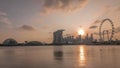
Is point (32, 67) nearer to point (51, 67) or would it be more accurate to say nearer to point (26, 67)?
point (26, 67)

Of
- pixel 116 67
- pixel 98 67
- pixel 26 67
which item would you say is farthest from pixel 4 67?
pixel 116 67

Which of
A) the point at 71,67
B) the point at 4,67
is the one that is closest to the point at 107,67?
the point at 71,67

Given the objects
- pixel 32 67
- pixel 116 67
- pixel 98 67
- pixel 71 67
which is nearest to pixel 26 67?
pixel 32 67

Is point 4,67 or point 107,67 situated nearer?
point 107,67

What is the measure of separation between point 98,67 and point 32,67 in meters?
15.2

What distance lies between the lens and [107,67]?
155 ft

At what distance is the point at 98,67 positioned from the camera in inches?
1873

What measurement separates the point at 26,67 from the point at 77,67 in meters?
11.9

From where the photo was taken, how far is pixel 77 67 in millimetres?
48375

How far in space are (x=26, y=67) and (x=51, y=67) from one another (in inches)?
229

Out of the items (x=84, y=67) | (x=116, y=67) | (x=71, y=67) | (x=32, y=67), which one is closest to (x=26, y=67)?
(x=32, y=67)

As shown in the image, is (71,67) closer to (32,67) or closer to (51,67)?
(51,67)

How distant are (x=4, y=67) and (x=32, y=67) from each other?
732 centimetres

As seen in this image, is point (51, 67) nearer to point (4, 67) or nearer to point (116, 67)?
point (4, 67)
